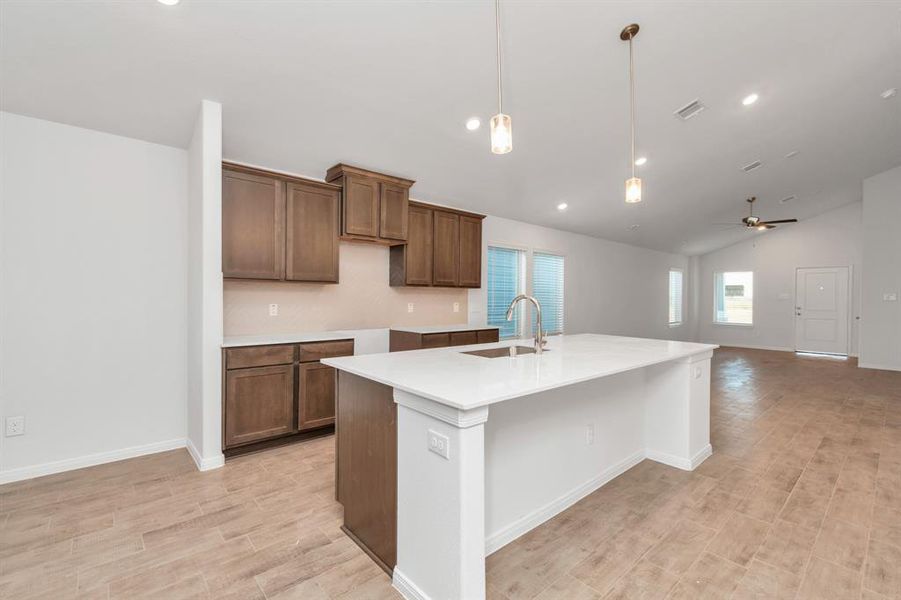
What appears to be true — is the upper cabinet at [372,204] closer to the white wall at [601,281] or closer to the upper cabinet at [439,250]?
the upper cabinet at [439,250]

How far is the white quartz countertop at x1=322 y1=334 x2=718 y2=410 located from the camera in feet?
5.04

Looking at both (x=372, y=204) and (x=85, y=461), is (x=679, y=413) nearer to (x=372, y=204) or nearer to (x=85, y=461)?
(x=372, y=204)

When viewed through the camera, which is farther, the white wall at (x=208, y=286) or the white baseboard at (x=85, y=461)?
the white wall at (x=208, y=286)

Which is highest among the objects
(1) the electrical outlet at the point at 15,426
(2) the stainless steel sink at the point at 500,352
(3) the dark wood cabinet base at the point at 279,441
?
(2) the stainless steel sink at the point at 500,352

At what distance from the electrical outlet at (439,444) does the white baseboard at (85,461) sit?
2.87 meters

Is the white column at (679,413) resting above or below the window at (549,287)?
below

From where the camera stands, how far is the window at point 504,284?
237 inches

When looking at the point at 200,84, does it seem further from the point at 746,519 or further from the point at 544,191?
the point at 746,519

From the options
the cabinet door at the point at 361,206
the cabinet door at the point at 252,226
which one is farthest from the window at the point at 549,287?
the cabinet door at the point at 252,226

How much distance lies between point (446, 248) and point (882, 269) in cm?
768

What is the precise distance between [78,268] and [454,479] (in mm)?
3201

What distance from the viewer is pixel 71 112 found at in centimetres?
274

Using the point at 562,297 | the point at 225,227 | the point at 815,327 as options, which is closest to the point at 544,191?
the point at 562,297

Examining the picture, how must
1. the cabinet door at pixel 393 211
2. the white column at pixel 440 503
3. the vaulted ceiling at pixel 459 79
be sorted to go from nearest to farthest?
1. the white column at pixel 440 503
2. the vaulted ceiling at pixel 459 79
3. the cabinet door at pixel 393 211
